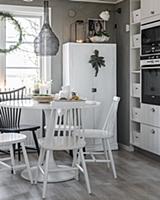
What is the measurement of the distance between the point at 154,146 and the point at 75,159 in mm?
1326

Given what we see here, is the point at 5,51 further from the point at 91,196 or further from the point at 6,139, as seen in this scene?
the point at 91,196

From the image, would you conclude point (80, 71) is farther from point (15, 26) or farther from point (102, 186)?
point (102, 186)

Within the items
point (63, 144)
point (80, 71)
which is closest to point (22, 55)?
point (80, 71)

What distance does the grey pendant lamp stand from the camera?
15.2ft

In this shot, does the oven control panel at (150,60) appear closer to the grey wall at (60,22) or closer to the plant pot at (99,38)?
the plant pot at (99,38)

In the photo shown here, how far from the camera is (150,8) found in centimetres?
498

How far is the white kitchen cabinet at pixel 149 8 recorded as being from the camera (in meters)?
4.81

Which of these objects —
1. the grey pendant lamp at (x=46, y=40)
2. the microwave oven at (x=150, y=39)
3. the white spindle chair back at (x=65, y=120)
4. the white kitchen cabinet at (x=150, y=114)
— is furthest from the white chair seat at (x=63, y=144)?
the microwave oven at (x=150, y=39)

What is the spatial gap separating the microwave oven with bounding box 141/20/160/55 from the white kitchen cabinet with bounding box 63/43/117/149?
2.04 ft

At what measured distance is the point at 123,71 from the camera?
231 inches

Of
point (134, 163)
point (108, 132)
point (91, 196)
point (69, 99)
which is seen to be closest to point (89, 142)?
point (134, 163)

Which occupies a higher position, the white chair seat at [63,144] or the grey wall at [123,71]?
the grey wall at [123,71]

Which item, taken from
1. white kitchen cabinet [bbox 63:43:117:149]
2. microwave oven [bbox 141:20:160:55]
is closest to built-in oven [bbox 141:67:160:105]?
microwave oven [bbox 141:20:160:55]

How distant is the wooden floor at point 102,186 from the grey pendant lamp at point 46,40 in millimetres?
1572
